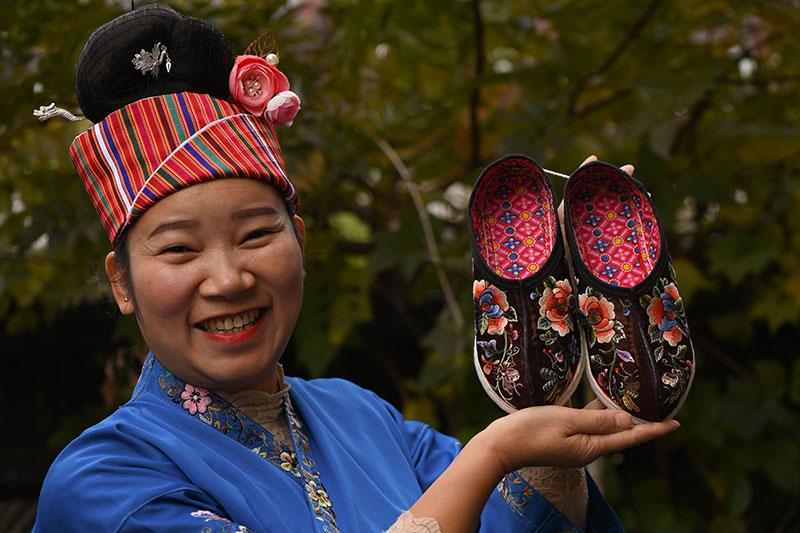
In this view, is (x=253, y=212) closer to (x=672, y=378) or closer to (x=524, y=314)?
(x=524, y=314)

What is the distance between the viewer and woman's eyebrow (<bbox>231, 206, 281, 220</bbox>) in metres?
1.61

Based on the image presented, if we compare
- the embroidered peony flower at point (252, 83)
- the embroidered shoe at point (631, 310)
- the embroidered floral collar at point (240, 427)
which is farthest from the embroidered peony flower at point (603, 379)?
the embroidered peony flower at point (252, 83)

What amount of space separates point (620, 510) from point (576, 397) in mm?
791

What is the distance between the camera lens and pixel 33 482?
3.89 meters

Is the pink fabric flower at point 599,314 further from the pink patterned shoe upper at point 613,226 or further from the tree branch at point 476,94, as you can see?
the tree branch at point 476,94

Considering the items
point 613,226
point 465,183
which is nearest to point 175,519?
point 613,226

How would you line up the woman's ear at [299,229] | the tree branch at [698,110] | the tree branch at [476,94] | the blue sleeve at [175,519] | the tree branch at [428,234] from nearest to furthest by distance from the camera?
1. the blue sleeve at [175,519]
2. the woman's ear at [299,229]
3. the tree branch at [428,234]
4. the tree branch at [476,94]
5. the tree branch at [698,110]

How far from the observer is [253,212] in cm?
163

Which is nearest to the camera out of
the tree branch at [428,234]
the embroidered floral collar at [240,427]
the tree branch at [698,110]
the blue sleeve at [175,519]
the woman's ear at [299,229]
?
the blue sleeve at [175,519]

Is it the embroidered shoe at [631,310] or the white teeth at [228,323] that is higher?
the white teeth at [228,323]

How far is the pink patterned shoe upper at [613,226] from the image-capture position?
1725mm

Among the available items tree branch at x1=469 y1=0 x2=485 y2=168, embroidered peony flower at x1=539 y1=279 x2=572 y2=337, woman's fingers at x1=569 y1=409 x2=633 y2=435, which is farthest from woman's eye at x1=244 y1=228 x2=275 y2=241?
tree branch at x1=469 y1=0 x2=485 y2=168

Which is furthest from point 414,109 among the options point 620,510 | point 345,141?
point 620,510

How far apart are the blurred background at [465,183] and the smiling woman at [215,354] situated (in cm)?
92
